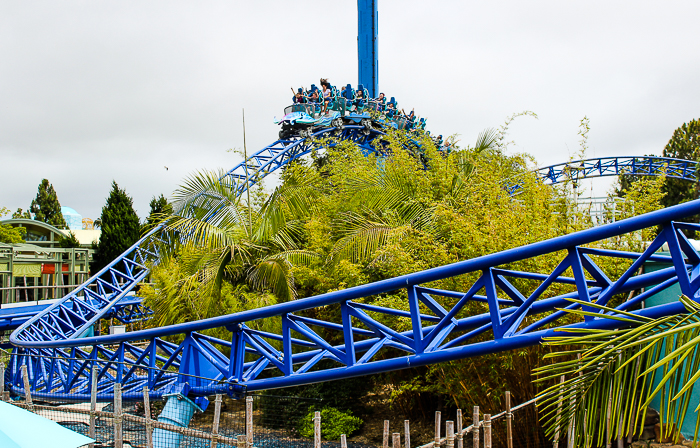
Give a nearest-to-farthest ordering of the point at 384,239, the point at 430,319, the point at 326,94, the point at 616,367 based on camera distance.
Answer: the point at 616,367, the point at 430,319, the point at 384,239, the point at 326,94

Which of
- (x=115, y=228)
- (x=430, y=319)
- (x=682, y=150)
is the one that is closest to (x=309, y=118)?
(x=115, y=228)

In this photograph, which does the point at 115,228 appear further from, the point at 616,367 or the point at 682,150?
the point at 682,150

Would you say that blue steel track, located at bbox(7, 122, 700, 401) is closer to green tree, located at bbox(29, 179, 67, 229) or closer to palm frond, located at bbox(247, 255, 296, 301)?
palm frond, located at bbox(247, 255, 296, 301)

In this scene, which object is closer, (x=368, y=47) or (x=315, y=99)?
(x=315, y=99)

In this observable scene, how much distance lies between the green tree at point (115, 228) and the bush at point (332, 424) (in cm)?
1447

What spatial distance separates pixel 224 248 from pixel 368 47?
567 inches

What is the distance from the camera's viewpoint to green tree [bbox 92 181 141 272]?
2116 centimetres

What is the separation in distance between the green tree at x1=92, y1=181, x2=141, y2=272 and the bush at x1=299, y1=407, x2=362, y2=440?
570 inches

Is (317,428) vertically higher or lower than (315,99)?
lower

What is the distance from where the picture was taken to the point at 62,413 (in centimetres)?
693

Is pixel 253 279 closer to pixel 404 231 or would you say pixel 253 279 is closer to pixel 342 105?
pixel 404 231

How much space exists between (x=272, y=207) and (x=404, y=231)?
2.65 meters

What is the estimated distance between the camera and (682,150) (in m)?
26.7

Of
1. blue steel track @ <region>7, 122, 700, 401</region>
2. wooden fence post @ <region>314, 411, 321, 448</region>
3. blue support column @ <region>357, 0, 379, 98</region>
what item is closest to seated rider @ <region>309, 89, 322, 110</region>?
blue support column @ <region>357, 0, 379, 98</region>
